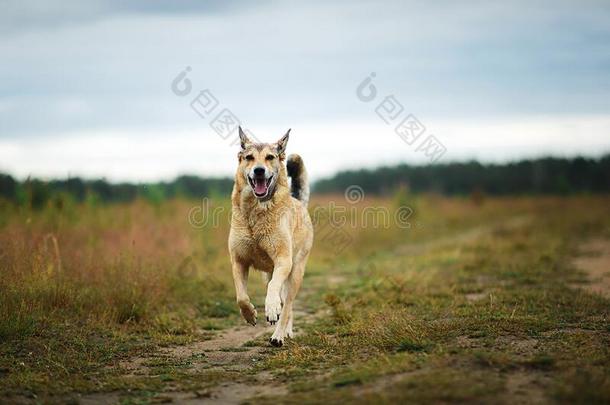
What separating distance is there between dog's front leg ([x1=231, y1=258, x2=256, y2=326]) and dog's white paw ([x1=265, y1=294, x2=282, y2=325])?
1.69 ft

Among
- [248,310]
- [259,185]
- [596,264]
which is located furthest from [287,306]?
[596,264]

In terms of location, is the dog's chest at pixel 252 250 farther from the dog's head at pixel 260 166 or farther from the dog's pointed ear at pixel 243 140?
the dog's pointed ear at pixel 243 140

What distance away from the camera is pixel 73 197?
1572 cm

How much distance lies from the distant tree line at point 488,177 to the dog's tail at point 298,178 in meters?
66.8

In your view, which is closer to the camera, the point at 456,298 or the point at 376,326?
the point at 376,326

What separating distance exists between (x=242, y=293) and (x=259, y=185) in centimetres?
131

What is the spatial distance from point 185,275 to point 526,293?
6200mm

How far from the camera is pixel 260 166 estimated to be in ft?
24.2

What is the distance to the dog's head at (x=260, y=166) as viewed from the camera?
7434mm

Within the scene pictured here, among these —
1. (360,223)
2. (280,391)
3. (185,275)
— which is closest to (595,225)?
(360,223)

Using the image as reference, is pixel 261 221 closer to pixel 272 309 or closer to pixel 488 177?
pixel 272 309

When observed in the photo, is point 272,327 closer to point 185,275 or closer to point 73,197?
point 185,275

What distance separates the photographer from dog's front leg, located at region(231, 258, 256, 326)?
24.5 feet

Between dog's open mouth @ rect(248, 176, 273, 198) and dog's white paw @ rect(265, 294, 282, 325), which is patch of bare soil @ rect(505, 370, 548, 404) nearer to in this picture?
dog's white paw @ rect(265, 294, 282, 325)
